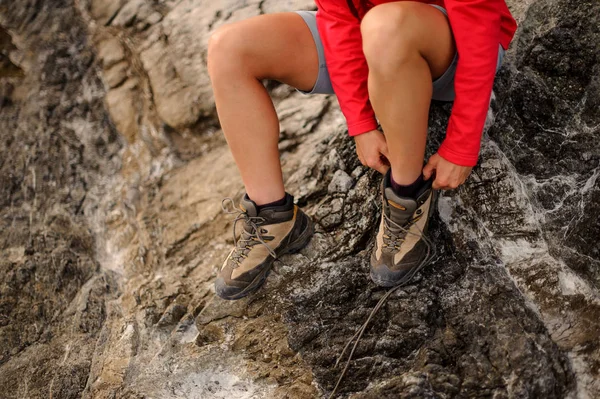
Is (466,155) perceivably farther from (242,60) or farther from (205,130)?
(205,130)

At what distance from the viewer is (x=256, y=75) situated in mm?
1646

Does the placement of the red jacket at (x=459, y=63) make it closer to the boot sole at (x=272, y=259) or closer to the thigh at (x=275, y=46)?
the thigh at (x=275, y=46)

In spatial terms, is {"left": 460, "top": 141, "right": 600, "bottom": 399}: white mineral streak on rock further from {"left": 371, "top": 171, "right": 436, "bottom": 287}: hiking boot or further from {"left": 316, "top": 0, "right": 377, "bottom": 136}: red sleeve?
{"left": 316, "top": 0, "right": 377, "bottom": 136}: red sleeve

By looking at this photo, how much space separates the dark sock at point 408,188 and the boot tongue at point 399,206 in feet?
0.05

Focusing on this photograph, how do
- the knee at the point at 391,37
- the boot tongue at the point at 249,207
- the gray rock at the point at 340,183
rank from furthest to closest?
the gray rock at the point at 340,183, the boot tongue at the point at 249,207, the knee at the point at 391,37

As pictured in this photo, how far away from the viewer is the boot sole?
1823mm

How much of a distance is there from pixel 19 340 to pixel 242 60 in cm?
146

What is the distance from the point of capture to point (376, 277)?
1.69m

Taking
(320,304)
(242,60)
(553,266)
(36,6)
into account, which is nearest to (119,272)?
(320,304)

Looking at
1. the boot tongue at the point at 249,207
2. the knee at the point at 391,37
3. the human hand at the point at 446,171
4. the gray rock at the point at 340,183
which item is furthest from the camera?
the gray rock at the point at 340,183

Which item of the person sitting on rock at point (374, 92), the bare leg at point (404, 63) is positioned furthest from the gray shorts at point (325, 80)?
the bare leg at point (404, 63)

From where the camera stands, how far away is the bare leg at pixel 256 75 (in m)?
1.59

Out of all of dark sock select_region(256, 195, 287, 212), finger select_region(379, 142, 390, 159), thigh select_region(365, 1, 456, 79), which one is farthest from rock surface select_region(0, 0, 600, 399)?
thigh select_region(365, 1, 456, 79)

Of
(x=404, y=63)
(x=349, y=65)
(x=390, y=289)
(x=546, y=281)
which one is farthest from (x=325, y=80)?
(x=546, y=281)
